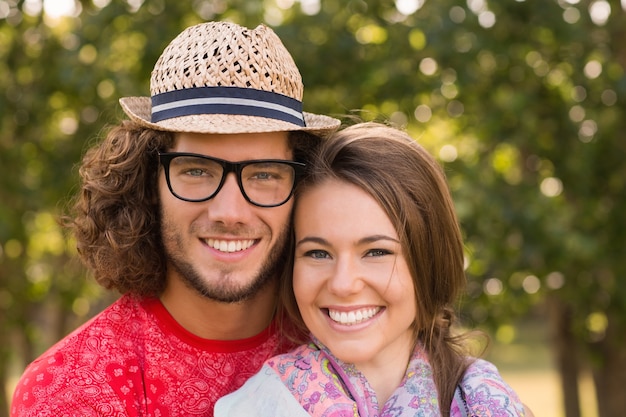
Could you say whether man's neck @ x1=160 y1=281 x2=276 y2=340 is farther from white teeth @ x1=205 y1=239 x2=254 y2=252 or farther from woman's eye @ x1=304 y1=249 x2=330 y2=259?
woman's eye @ x1=304 y1=249 x2=330 y2=259

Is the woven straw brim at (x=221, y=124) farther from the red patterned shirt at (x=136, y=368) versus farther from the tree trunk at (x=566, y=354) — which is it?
the tree trunk at (x=566, y=354)

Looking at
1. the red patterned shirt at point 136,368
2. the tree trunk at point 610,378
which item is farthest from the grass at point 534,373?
the red patterned shirt at point 136,368

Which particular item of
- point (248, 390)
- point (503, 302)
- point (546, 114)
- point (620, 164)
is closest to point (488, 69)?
point (546, 114)

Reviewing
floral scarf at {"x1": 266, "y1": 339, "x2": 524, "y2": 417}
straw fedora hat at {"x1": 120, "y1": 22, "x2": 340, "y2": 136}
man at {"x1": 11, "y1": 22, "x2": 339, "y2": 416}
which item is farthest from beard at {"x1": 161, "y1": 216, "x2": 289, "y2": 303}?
straw fedora hat at {"x1": 120, "y1": 22, "x2": 340, "y2": 136}

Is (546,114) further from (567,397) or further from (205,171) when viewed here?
(205,171)

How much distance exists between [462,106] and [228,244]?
283 centimetres

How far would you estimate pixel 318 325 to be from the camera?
2.60 m

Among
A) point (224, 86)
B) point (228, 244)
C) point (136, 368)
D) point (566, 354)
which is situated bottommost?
point (566, 354)

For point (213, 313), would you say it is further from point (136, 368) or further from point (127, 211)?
point (127, 211)

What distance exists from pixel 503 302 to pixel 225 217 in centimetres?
276

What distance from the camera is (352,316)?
254 centimetres

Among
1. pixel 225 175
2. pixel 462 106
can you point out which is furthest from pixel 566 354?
pixel 225 175

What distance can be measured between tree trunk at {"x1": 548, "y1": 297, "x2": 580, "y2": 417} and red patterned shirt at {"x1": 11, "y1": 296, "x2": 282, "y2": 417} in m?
3.46

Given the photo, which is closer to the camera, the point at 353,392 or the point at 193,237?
the point at 353,392
